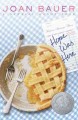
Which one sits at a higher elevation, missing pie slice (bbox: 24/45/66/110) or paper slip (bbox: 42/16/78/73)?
paper slip (bbox: 42/16/78/73)

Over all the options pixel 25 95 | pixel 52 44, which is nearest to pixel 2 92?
pixel 25 95

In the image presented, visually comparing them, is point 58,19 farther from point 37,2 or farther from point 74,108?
point 74,108

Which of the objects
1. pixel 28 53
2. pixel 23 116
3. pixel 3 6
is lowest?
pixel 23 116

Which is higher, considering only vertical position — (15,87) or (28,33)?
(28,33)

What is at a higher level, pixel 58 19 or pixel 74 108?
pixel 58 19
